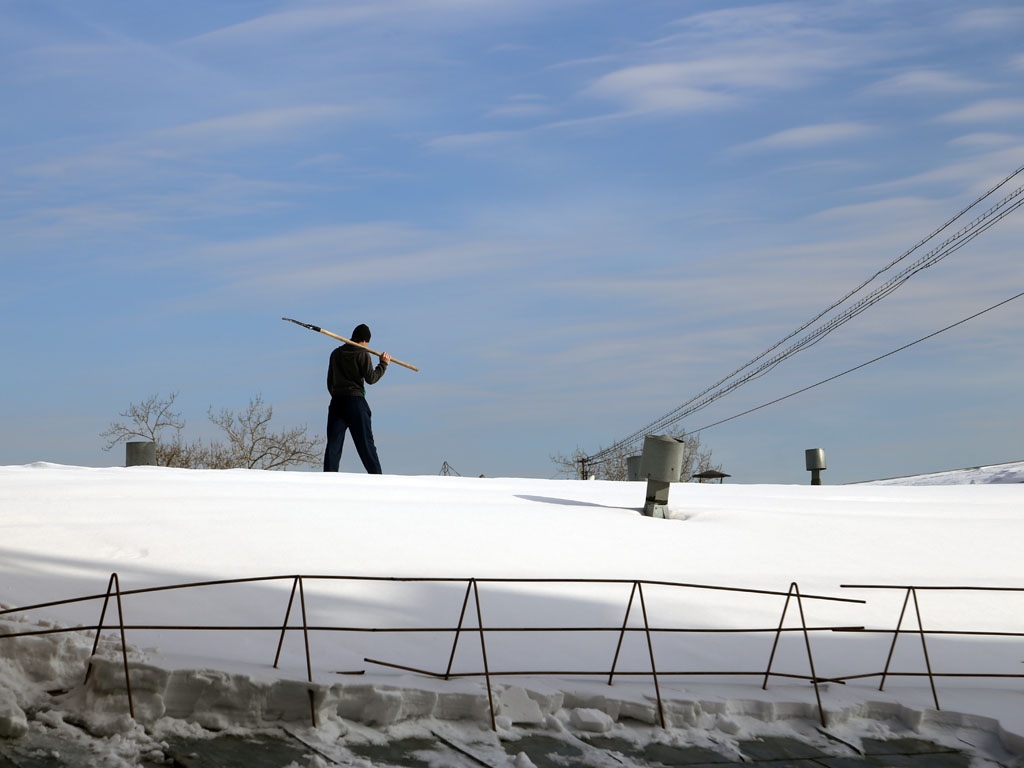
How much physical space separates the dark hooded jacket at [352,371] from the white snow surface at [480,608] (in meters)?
1.05

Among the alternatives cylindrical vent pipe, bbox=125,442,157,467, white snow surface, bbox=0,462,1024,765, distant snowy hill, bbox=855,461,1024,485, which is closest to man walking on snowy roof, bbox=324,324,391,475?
white snow surface, bbox=0,462,1024,765

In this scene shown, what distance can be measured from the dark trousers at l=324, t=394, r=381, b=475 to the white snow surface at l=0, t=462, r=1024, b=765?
574mm

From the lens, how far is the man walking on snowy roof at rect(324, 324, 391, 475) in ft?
43.0

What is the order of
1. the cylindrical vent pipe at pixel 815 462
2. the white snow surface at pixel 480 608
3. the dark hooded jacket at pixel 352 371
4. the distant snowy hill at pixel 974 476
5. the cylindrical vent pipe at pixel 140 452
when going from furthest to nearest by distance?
1. the cylindrical vent pipe at pixel 815 462
2. the distant snowy hill at pixel 974 476
3. the cylindrical vent pipe at pixel 140 452
4. the dark hooded jacket at pixel 352 371
5. the white snow surface at pixel 480 608

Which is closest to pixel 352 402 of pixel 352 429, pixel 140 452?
pixel 352 429

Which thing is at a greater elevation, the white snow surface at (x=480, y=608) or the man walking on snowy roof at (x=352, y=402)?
the man walking on snowy roof at (x=352, y=402)

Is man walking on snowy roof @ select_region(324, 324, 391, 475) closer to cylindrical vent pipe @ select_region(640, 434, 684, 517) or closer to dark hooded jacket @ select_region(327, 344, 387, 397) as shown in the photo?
dark hooded jacket @ select_region(327, 344, 387, 397)

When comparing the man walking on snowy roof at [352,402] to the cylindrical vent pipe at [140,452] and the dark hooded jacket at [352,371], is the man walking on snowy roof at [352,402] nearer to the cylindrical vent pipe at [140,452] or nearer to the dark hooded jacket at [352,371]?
the dark hooded jacket at [352,371]

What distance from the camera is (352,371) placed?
13.1 metres

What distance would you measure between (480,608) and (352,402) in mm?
6512

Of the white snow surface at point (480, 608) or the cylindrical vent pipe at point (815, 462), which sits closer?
the white snow surface at point (480, 608)

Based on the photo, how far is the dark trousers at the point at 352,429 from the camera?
43.0 feet

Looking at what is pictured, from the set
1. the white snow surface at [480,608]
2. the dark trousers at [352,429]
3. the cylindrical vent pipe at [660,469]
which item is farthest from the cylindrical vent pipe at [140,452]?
the cylindrical vent pipe at [660,469]

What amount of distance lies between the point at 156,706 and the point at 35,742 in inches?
20.1
